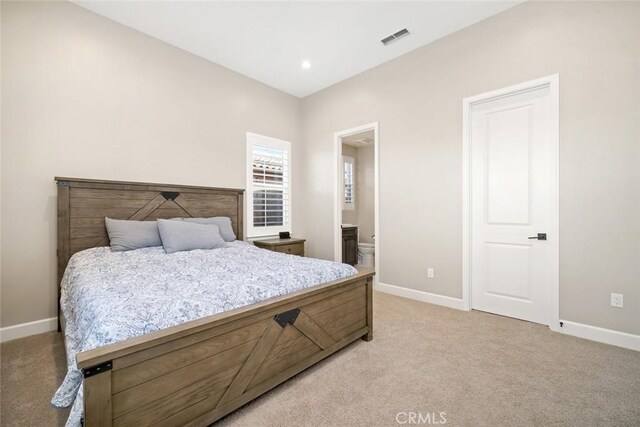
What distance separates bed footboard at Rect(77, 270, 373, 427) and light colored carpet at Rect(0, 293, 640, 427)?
0.53 feet

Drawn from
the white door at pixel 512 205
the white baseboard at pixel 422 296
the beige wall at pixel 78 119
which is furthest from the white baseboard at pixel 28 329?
the white door at pixel 512 205

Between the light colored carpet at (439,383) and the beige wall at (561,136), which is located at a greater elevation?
the beige wall at (561,136)

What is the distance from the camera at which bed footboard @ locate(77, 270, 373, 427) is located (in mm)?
1069

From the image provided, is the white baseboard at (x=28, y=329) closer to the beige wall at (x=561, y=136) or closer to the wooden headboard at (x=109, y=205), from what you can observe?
the wooden headboard at (x=109, y=205)

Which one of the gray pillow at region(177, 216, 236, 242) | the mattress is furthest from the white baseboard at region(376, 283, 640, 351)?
the gray pillow at region(177, 216, 236, 242)

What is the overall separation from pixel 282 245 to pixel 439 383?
8.74ft

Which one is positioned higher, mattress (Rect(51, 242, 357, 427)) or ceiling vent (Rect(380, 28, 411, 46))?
ceiling vent (Rect(380, 28, 411, 46))

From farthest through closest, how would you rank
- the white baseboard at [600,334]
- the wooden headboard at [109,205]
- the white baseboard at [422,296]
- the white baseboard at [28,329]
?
the white baseboard at [422,296]
the wooden headboard at [109,205]
the white baseboard at [28,329]
the white baseboard at [600,334]

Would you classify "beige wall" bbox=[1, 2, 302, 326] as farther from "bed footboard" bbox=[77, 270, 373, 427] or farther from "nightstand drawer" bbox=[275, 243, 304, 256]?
"bed footboard" bbox=[77, 270, 373, 427]

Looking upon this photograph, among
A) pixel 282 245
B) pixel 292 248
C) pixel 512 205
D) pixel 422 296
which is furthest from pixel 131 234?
pixel 512 205

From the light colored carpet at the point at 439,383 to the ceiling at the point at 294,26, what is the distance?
3.18 metres

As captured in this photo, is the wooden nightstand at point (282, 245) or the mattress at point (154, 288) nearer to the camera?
the mattress at point (154, 288)

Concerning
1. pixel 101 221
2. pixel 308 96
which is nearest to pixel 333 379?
pixel 101 221

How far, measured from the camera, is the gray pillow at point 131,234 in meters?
2.65
